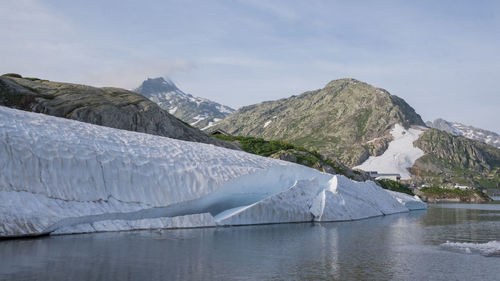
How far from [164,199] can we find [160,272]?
39.2ft

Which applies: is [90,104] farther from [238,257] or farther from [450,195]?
[450,195]

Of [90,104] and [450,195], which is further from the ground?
[90,104]

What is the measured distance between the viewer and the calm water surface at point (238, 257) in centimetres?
1528

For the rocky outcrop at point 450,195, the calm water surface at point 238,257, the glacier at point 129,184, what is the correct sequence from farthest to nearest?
the rocky outcrop at point 450,195 → the glacier at point 129,184 → the calm water surface at point 238,257

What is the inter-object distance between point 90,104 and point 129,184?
85.5ft

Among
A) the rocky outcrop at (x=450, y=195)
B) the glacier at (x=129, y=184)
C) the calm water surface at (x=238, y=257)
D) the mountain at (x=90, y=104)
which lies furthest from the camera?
the rocky outcrop at (x=450, y=195)

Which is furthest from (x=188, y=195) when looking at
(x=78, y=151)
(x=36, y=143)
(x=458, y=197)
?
(x=458, y=197)

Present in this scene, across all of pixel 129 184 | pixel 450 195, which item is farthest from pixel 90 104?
pixel 450 195

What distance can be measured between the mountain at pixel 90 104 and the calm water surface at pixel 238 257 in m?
26.6

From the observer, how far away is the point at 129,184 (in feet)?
87.4

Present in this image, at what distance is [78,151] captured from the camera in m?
25.8

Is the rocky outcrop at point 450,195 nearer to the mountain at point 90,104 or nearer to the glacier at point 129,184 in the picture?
the mountain at point 90,104

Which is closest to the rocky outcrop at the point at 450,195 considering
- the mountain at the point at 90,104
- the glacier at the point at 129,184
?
the mountain at the point at 90,104

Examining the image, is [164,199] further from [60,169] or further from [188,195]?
[60,169]
